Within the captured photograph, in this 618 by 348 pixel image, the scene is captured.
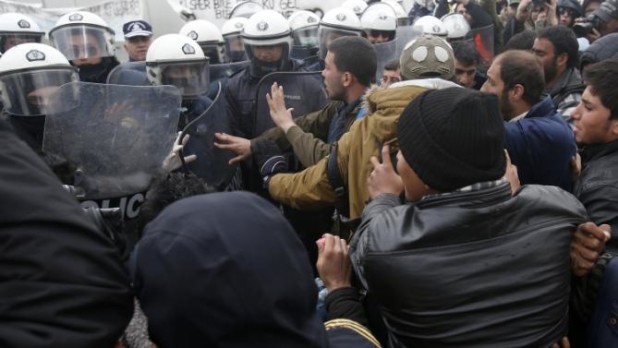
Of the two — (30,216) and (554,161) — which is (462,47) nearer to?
(554,161)

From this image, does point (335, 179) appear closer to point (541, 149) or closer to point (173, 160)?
point (173, 160)

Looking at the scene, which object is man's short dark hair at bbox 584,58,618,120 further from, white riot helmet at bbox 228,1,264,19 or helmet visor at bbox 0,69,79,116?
white riot helmet at bbox 228,1,264,19

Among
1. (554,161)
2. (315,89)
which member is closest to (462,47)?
(315,89)

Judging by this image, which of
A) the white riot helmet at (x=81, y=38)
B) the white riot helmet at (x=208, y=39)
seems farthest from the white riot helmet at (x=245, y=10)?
the white riot helmet at (x=81, y=38)

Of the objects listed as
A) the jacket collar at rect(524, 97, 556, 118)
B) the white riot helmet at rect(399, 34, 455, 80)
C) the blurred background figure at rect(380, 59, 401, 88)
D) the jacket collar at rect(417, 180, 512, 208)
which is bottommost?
the blurred background figure at rect(380, 59, 401, 88)

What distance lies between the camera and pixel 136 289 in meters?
1.00

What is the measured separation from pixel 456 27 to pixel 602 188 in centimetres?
462

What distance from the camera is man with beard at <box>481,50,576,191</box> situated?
236 cm

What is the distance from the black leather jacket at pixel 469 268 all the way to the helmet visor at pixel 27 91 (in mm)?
2271

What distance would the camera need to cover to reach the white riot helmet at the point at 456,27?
602cm

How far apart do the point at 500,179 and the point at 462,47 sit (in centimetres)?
292

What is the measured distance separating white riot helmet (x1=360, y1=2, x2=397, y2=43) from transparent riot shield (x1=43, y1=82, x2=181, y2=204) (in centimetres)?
337

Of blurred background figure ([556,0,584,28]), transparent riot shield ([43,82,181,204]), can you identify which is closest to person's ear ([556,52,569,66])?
transparent riot shield ([43,82,181,204])

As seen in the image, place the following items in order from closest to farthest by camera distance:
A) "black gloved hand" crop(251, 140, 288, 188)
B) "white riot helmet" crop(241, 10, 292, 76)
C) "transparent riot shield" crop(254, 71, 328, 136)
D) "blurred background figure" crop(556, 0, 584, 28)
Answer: "black gloved hand" crop(251, 140, 288, 188) < "transparent riot shield" crop(254, 71, 328, 136) < "white riot helmet" crop(241, 10, 292, 76) < "blurred background figure" crop(556, 0, 584, 28)
